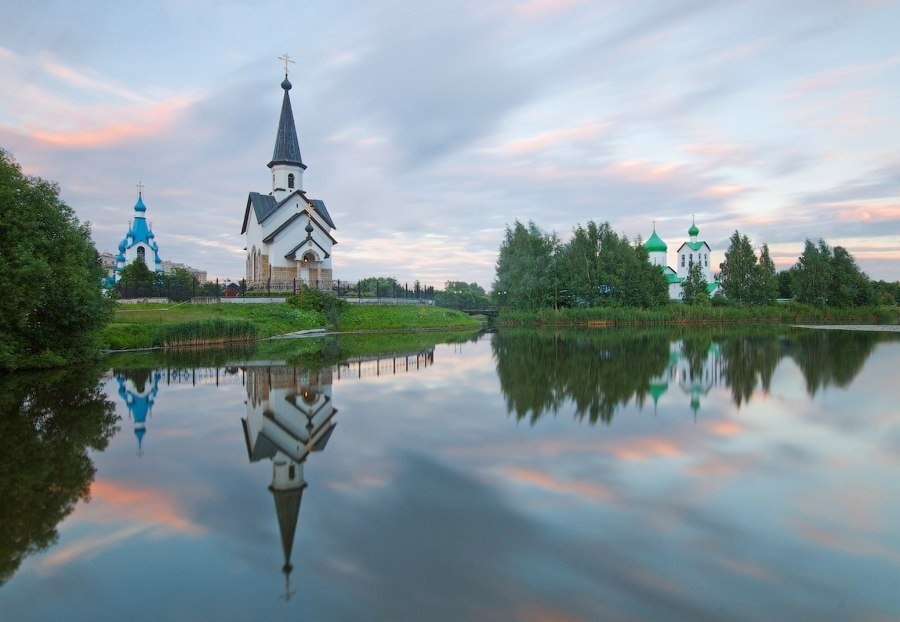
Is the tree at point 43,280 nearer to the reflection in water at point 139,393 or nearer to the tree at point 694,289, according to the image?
the reflection in water at point 139,393

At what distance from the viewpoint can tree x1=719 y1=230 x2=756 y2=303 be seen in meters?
65.1

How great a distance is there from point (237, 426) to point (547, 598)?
724 cm

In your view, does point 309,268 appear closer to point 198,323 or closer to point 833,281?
point 198,323

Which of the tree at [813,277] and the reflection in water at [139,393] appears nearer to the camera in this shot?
the reflection in water at [139,393]

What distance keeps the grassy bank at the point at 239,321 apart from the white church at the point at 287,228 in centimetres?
518

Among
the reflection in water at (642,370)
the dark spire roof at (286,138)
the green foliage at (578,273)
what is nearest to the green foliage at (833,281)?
the green foliage at (578,273)

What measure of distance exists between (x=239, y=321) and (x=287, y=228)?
16912 mm

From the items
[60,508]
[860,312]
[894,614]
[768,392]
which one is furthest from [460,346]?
[860,312]

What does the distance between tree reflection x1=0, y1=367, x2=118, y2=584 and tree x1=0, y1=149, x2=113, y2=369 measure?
2.63 meters

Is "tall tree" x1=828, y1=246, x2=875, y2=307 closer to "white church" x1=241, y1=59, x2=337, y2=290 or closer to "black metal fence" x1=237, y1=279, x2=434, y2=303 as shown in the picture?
"black metal fence" x1=237, y1=279, x2=434, y2=303

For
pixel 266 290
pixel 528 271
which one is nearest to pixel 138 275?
pixel 266 290

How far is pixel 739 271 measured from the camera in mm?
65438

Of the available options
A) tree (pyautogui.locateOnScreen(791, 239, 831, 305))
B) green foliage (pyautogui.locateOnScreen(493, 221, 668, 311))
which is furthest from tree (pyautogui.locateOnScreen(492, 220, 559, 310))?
tree (pyautogui.locateOnScreen(791, 239, 831, 305))

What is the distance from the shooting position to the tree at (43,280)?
16156 millimetres
